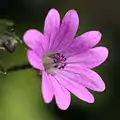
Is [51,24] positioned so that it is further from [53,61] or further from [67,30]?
[53,61]

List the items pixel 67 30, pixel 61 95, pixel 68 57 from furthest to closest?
pixel 68 57, pixel 67 30, pixel 61 95

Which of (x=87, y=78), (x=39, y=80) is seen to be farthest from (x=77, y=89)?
(x=39, y=80)

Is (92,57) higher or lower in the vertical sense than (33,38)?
lower

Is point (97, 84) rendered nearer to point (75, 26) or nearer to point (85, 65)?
point (85, 65)

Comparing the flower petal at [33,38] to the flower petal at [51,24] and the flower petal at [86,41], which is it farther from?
the flower petal at [86,41]

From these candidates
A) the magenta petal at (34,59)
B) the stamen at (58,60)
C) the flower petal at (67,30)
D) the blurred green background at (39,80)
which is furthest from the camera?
the blurred green background at (39,80)

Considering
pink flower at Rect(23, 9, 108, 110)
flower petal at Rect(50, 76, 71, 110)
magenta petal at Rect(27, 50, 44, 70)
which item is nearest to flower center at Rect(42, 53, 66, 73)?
pink flower at Rect(23, 9, 108, 110)

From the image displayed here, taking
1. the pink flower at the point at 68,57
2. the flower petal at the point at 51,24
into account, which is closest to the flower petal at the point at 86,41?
the pink flower at the point at 68,57

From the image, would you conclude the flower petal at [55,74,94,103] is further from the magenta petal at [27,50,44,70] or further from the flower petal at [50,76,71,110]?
the magenta petal at [27,50,44,70]
